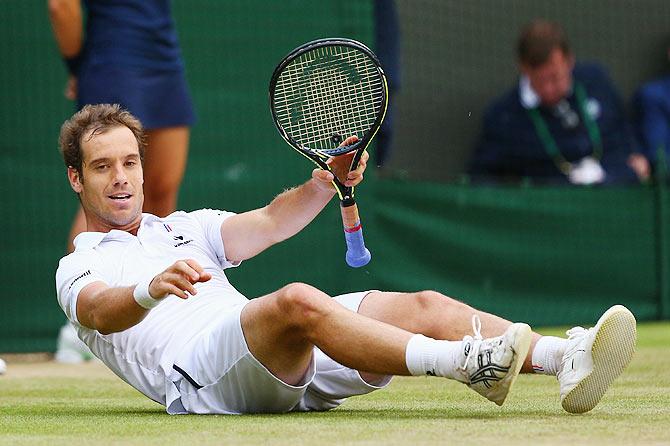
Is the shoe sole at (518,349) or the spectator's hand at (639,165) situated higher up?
the shoe sole at (518,349)

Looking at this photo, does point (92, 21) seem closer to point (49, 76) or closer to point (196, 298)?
→ point (49, 76)

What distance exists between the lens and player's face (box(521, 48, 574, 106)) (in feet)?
31.0

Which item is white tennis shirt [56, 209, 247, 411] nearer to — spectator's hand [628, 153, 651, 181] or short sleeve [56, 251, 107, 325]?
short sleeve [56, 251, 107, 325]

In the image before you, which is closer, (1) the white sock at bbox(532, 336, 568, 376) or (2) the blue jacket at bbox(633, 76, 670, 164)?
(1) the white sock at bbox(532, 336, 568, 376)

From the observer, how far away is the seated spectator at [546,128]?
9.39m

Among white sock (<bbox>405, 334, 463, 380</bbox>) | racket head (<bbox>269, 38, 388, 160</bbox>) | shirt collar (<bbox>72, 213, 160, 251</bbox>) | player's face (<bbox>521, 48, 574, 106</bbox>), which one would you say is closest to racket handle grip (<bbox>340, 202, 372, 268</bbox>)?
racket head (<bbox>269, 38, 388, 160</bbox>)

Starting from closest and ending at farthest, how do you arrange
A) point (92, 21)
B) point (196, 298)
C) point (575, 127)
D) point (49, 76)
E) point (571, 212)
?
point (196, 298), point (92, 21), point (49, 76), point (571, 212), point (575, 127)

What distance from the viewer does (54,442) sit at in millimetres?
3576

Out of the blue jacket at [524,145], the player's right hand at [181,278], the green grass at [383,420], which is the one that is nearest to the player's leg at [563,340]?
the green grass at [383,420]

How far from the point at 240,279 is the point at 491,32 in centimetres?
282

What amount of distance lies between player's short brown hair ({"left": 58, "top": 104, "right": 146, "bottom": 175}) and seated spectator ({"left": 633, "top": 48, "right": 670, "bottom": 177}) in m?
6.05

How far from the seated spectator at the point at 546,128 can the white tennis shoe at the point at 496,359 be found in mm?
5729

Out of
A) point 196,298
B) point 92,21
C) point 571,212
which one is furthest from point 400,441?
point 571,212

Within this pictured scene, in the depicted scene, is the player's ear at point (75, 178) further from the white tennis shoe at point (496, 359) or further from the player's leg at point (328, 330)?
the white tennis shoe at point (496, 359)
